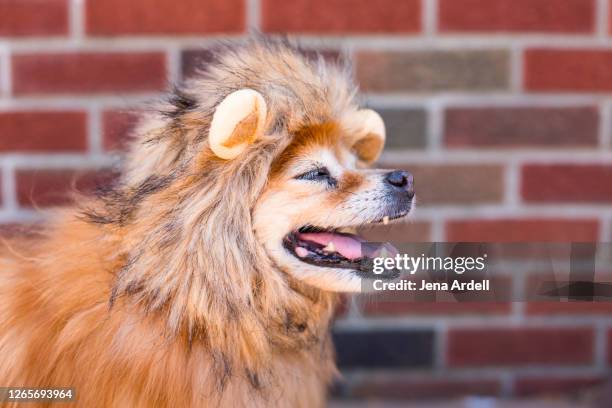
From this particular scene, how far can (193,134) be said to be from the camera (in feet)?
3.89

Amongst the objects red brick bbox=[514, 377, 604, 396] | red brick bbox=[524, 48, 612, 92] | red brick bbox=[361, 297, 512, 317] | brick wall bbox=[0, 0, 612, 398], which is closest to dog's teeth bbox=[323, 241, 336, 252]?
brick wall bbox=[0, 0, 612, 398]

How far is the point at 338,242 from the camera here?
4.24 ft

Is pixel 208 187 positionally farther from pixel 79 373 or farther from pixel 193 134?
pixel 79 373

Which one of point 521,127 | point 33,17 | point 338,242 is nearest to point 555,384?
point 521,127

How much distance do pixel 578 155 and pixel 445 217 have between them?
42cm

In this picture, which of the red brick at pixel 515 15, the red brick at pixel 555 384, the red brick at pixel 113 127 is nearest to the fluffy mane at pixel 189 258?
the red brick at pixel 113 127

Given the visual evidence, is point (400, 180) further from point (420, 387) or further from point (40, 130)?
point (40, 130)

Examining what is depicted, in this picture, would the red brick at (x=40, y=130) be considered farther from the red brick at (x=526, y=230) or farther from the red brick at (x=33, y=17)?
the red brick at (x=526, y=230)

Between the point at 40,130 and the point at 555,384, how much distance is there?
168 centimetres

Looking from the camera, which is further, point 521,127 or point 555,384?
point 555,384

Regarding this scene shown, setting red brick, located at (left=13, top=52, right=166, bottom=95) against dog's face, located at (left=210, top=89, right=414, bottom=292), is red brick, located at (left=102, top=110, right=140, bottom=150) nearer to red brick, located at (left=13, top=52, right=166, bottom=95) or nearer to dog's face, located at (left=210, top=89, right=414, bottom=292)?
red brick, located at (left=13, top=52, right=166, bottom=95)

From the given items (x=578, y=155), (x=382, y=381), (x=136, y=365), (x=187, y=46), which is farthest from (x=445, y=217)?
(x=136, y=365)

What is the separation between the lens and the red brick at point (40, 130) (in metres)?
1.76

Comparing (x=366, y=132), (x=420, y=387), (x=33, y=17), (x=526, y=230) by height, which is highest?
(x=33, y=17)
